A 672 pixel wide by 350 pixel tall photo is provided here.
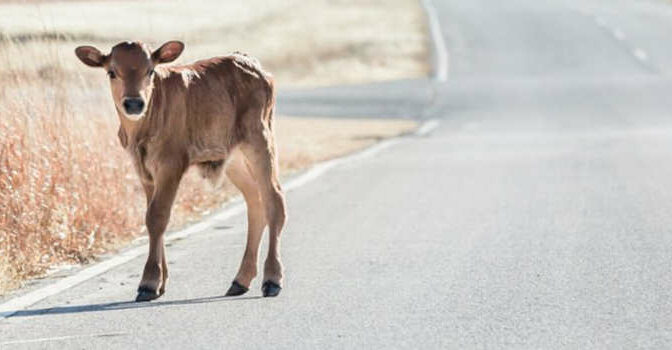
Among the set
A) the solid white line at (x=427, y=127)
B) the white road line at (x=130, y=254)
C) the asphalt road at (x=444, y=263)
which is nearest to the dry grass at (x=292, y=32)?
the solid white line at (x=427, y=127)

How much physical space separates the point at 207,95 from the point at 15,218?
246 cm

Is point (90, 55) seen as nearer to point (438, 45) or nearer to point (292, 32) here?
point (438, 45)

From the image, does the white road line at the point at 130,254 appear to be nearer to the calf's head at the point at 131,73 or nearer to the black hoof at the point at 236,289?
the black hoof at the point at 236,289

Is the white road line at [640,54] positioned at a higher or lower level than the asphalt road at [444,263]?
lower

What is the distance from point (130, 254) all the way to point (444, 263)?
86.2 inches

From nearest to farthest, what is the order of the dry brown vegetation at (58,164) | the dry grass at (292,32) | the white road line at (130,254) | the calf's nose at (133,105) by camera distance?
the calf's nose at (133,105), the white road line at (130,254), the dry brown vegetation at (58,164), the dry grass at (292,32)

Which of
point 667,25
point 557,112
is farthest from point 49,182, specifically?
point 667,25

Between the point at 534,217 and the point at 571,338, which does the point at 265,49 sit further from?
the point at 571,338

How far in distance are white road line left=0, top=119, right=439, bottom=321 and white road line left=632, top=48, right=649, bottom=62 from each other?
2434cm

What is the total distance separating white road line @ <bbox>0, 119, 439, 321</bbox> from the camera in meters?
9.04

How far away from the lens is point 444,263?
33.6 feet

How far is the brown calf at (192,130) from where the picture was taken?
8.70 metres

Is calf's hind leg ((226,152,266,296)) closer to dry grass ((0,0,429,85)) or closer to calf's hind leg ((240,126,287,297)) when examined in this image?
calf's hind leg ((240,126,287,297))

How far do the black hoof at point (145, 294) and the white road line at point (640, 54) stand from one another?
34.7 meters
